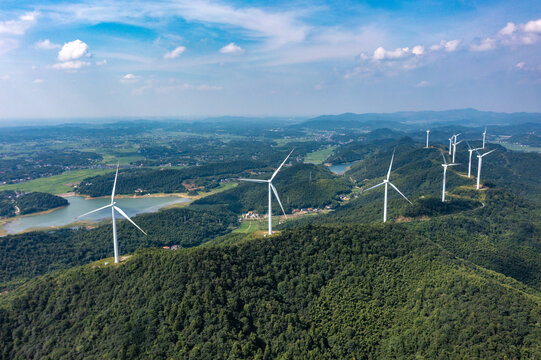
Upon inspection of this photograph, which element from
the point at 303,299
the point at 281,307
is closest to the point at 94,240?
the point at 281,307

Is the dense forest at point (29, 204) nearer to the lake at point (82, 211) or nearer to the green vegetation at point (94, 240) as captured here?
the lake at point (82, 211)

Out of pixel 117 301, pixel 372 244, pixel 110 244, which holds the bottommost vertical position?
pixel 110 244

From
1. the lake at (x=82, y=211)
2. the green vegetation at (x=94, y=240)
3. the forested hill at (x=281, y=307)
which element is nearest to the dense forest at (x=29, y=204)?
the lake at (x=82, y=211)

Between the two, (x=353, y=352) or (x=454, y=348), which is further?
(x=353, y=352)

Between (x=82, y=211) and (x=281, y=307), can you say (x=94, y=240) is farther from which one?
(x=281, y=307)

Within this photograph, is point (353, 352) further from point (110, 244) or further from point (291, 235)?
point (110, 244)

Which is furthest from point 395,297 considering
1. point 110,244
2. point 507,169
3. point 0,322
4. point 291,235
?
point 507,169
